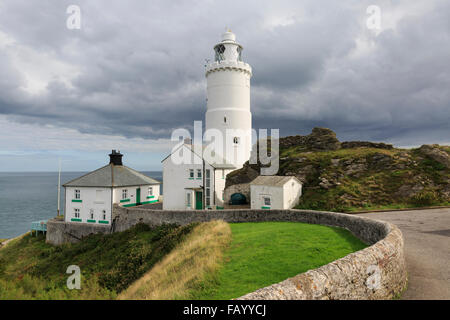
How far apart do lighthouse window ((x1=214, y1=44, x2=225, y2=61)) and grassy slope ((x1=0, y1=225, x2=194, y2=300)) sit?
25.6 meters

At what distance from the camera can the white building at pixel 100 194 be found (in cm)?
3008

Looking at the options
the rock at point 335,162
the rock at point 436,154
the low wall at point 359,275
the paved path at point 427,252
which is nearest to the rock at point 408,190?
the paved path at point 427,252

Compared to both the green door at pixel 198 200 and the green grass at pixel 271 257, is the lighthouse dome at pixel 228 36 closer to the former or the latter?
the green door at pixel 198 200

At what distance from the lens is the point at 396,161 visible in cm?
2703

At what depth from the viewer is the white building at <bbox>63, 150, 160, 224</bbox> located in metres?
30.1

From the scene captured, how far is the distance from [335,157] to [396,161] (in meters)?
5.97

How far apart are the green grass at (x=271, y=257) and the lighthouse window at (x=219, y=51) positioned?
96.8ft

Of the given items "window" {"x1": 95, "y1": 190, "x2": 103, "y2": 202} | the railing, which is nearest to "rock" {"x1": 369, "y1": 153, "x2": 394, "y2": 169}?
"window" {"x1": 95, "y1": 190, "x2": 103, "y2": 202}

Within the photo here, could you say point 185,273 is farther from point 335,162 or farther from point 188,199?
point 335,162

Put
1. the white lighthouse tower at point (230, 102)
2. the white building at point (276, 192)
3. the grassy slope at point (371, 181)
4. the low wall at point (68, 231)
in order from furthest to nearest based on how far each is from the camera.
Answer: the white lighthouse tower at point (230, 102), the low wall at point (68, 231), the white building at point (276, 192), the grassy slope at point (371, 181)
